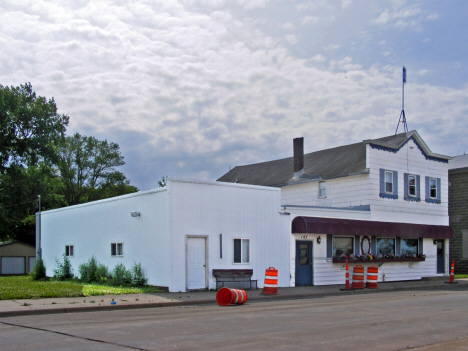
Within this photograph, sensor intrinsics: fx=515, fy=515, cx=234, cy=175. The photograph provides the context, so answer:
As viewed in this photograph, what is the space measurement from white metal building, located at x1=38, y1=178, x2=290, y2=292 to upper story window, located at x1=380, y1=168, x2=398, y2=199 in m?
8.03

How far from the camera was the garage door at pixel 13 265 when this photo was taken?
50.2 m

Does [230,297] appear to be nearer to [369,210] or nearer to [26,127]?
[369,210]

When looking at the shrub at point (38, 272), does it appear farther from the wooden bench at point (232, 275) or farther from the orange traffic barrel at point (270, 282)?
the orange traffic barrel at point (270, 282)

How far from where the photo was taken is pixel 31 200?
4778 centimetres

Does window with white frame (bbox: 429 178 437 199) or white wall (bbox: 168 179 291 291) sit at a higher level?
window with white frame (bbox: 429 178 437 199)

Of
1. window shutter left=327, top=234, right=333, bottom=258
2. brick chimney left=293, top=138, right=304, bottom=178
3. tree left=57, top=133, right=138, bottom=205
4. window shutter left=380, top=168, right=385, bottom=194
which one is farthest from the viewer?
tree left=57, top=133, right=138, bottom=205

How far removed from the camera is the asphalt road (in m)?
9.00

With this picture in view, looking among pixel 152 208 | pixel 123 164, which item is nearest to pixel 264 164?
pixel 152 208

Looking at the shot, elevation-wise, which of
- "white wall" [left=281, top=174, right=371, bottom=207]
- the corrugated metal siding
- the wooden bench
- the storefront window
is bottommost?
the corrugated metal siding

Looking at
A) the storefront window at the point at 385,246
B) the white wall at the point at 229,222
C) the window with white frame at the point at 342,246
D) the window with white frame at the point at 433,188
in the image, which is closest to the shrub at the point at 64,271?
the white wall at the point at 229,222

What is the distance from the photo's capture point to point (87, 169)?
6869 centimetres

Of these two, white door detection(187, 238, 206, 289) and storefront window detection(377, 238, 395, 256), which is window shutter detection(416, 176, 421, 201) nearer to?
storefront window detection(377, 238, 395, 256)

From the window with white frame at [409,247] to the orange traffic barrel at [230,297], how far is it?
15.7 metres

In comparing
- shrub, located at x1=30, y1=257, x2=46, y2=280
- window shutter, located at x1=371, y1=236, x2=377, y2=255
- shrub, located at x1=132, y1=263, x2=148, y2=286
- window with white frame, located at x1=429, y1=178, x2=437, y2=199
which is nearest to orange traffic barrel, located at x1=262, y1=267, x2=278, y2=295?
shrub, located at x1=132, y1=263, x2=148, y2=286
